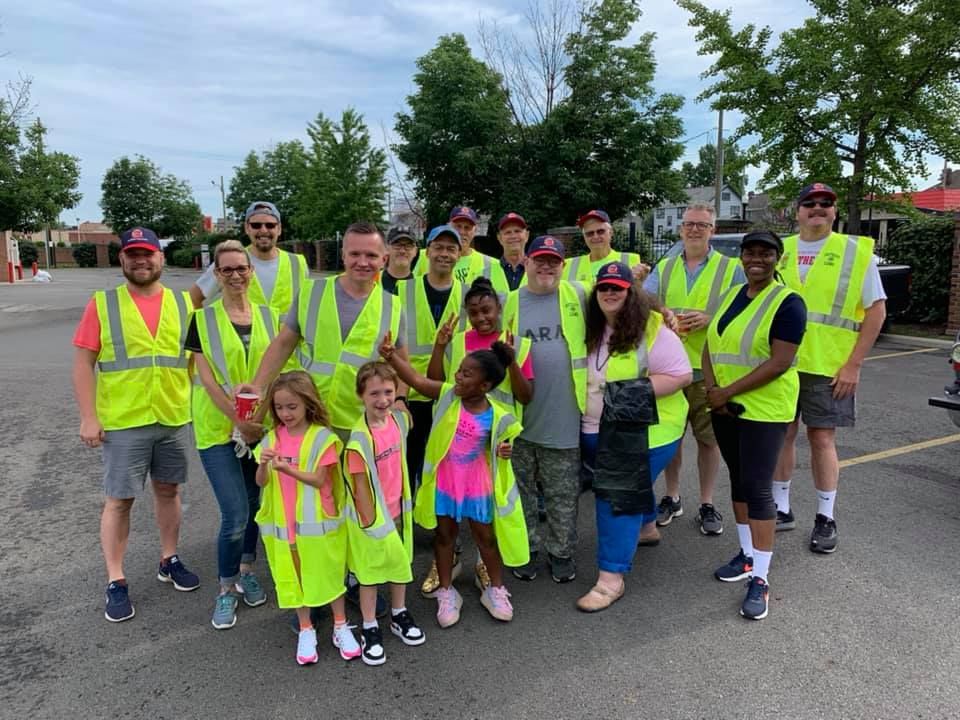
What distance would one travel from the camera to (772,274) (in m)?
3.41

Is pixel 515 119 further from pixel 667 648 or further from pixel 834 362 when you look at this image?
pixel 667 648

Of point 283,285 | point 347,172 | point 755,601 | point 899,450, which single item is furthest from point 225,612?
point 347,172

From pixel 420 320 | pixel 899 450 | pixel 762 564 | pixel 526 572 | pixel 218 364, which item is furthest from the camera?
pixel 899 450

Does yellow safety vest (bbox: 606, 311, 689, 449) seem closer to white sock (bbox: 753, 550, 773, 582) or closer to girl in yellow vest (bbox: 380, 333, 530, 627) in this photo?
girl in yellow vest (bbox: 380, 333, 530, 627)

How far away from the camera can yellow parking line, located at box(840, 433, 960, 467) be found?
223 inches

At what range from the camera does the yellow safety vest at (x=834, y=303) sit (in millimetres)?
3980

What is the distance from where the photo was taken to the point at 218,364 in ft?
10.7

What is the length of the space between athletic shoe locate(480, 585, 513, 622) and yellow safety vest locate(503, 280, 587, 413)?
3.39ft

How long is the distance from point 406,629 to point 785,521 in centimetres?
268

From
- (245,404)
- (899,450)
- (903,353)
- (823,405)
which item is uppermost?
(245,404)

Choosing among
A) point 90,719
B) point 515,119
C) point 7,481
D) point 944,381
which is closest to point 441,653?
point 90,719

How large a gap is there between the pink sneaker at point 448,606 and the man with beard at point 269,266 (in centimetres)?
198

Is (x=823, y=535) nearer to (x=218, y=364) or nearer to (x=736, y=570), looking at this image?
(x=736, y=570)

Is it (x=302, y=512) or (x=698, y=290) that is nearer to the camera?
(x=302, y=512)
